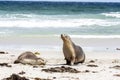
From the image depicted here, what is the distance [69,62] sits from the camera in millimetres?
12695

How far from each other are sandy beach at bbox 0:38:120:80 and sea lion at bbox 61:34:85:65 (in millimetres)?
196

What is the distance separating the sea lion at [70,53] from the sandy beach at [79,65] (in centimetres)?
20

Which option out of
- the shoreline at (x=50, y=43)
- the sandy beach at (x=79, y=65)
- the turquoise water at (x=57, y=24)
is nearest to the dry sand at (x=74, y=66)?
the sandy beach at (x=79, y=65)

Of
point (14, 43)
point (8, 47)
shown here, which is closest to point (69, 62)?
point (8, 47)

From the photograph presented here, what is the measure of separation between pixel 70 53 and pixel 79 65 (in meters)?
0.41

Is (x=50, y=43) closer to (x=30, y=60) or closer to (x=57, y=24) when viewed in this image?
(x=30, y=60)

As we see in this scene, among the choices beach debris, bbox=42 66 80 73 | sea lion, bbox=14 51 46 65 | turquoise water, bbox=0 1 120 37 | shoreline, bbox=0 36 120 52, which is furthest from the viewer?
turquoise water, bbox=0 1 120 37

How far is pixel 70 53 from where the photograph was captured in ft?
41.8

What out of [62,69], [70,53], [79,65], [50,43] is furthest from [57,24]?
[62,69]

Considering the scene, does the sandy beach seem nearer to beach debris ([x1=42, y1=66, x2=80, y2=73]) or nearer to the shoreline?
the shoreline

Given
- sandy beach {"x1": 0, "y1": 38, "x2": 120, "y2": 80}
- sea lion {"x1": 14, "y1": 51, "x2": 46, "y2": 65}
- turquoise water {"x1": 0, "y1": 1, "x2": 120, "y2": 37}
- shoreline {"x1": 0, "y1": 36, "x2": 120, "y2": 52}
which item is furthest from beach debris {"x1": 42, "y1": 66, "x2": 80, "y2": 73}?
turquoise water {"x1": 0, "y1": 1, "x2": 120, "y2": 37}

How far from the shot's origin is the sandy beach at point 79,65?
34.8 feet

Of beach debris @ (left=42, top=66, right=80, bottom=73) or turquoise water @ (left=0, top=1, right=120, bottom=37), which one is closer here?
beach debris @ (left=42, top=66, right=80, bottom=73)

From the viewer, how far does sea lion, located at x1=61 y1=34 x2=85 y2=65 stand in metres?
12.7
